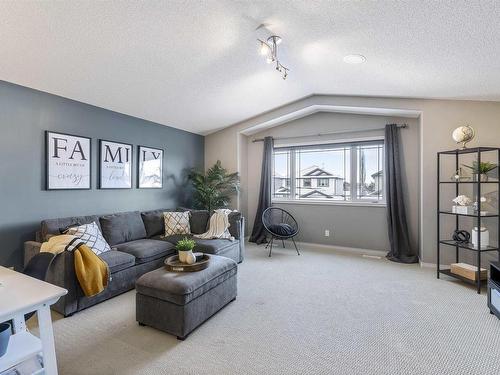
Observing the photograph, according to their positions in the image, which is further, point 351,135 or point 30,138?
point 351,135

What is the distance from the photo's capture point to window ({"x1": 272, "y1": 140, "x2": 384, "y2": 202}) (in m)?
4.64

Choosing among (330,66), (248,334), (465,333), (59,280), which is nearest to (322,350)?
(248,334)

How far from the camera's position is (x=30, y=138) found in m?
2.99

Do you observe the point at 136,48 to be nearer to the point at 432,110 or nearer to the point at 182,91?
the point at 182,91

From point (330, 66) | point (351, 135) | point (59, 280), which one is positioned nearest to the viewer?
point (59, 280)

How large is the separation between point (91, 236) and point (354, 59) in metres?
3.45

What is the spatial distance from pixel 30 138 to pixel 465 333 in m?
4.62

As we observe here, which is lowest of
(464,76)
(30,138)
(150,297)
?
(150,297)

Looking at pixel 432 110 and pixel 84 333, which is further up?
pixel 432 110

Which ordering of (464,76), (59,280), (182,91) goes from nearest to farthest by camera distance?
(59,280)
(464,76)
(182,91)

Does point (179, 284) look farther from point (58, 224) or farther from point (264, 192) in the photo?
point (264, 192)

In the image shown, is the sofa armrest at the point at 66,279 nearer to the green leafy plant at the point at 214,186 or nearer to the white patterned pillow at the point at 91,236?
the white patterned pillow at the point at 91,236

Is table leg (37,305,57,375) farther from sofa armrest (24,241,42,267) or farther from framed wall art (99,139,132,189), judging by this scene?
framed wall art (99,139,132,189)

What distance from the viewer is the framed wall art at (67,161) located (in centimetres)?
313
